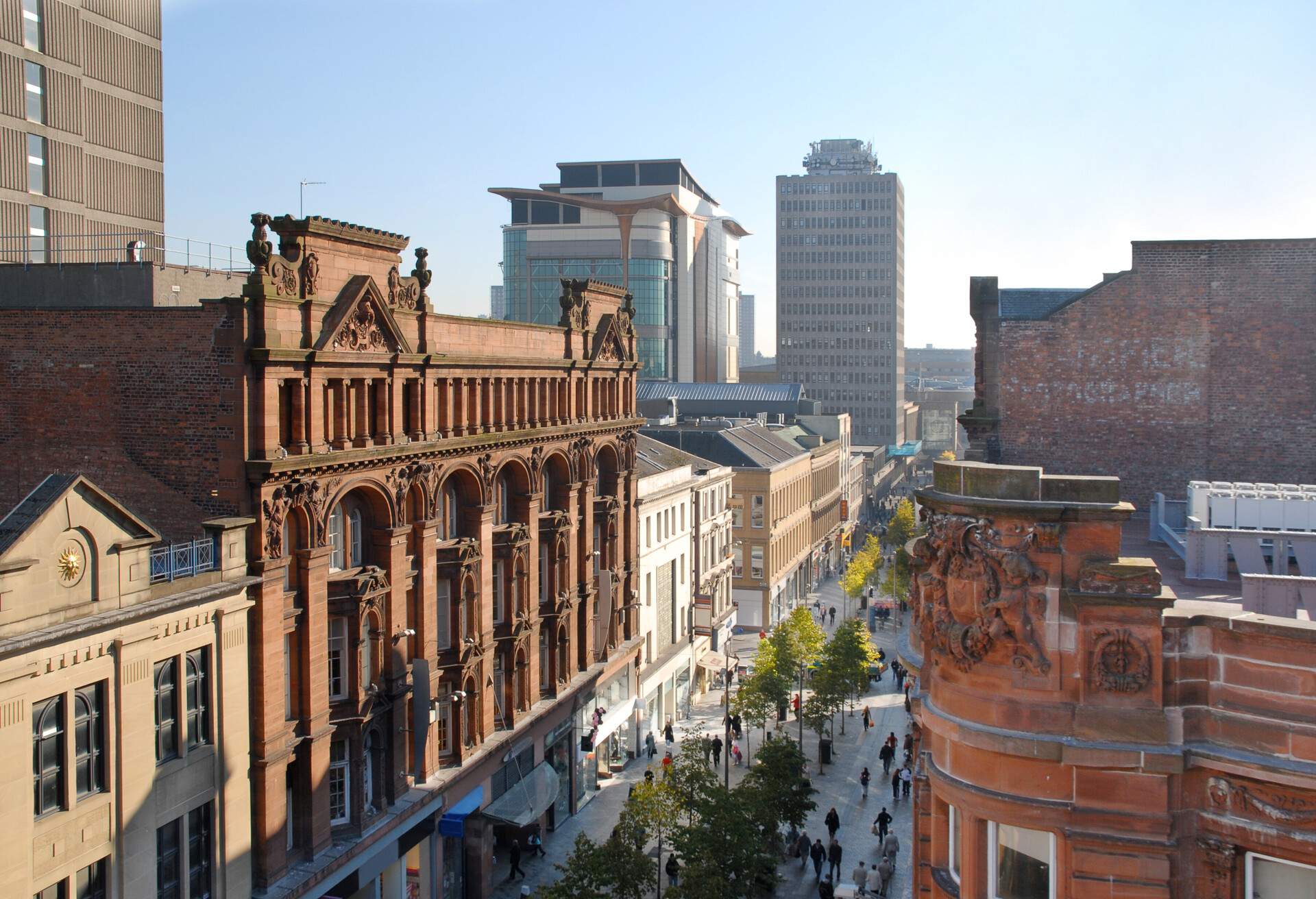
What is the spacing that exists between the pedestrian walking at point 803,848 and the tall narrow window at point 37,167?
1552 inches

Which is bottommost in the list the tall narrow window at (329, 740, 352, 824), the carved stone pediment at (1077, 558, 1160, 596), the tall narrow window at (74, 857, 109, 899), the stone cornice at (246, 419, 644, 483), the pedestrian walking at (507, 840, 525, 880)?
the pedestrian walking at (507, 840, 525, 880)

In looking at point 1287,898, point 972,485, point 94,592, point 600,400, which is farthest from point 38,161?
point 1287,898

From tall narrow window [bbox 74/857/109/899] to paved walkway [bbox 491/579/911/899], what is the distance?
61.8 feet

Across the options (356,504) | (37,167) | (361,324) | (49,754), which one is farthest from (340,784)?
(37,167)

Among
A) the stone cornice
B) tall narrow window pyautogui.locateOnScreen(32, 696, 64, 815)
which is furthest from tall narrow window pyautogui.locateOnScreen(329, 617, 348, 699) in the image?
tall narrow window pyautogui.locateOnScreen(32, 696, 64, 815)

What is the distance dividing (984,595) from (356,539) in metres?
22.6

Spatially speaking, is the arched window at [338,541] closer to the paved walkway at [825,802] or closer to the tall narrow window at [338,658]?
the tall narrow window at [338,658]

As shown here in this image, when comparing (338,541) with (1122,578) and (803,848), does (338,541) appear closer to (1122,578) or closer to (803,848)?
(803,848)

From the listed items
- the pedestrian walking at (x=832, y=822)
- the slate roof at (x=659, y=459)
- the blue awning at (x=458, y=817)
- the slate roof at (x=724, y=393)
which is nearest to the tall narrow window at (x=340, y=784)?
the blue awning at (x=458, y=817)

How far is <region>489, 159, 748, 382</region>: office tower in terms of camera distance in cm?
17712

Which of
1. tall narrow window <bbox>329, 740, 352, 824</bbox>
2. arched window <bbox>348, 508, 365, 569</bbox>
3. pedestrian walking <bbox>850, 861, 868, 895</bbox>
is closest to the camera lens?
tall narrow window <bbox>329, 740, 352, 824</bbox>

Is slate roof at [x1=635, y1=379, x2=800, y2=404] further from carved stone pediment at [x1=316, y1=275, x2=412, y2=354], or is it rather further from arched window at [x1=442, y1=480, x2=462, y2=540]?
carved stone pediment at [x1=316, y1=275, x2=412, y2=354]

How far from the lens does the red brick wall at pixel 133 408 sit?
29.7 m

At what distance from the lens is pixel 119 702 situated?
2516 cm
